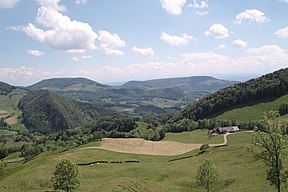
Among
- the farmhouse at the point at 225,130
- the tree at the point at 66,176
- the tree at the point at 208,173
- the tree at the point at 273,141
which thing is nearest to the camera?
the tree at the point at 273,141

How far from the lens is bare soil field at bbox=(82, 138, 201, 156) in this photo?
131250 millimetres

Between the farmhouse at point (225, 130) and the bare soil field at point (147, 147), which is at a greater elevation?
the farmhouse at point (225, 130)

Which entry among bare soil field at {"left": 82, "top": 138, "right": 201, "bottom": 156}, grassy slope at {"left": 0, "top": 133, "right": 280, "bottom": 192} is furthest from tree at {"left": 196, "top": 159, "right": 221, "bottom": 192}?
bare soil field at {"left": 82, "top": 138, "right": 201, "bottom": 156}

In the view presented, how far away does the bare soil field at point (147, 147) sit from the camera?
131250 millimetres

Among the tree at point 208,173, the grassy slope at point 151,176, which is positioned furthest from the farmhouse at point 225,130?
the tree at point 208,173

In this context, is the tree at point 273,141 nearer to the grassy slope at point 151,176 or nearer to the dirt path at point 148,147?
the grassy slope at point 151,176

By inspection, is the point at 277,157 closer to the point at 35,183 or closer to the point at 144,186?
the point at 144,186

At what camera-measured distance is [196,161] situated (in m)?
97.0

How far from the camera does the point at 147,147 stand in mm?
142250

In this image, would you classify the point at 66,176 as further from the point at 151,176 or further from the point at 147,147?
the point at 147,147

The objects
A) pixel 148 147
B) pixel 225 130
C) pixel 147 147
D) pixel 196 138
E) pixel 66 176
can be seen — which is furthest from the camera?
pixel 225 130

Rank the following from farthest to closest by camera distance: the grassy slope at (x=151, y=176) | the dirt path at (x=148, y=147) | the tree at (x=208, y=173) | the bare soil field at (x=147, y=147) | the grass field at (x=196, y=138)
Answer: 1. the grass field at (x=196, y=138)
2. the bare soil field at (x=147, y=147)
3. the dirt path at (x=148, y=147)
4. the grassy slope at (x=151, y=176)
5. the tree at (x=208, y=173)

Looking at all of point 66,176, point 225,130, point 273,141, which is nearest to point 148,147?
point 225,130

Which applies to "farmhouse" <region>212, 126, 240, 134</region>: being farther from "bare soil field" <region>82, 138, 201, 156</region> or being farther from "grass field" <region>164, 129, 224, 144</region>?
"bare soil field" <region>82, 138, 201, 156</region>
